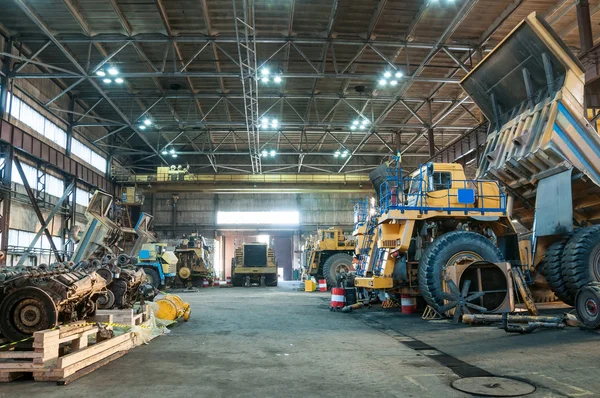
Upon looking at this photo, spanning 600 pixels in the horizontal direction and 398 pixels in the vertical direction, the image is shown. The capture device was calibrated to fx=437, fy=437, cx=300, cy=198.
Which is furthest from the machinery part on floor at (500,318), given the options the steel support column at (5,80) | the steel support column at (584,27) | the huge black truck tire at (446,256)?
A: the steel support column at (5,80)

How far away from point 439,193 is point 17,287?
842 cm

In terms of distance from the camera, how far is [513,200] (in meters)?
→ 10.7

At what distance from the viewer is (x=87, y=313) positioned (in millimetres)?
7102

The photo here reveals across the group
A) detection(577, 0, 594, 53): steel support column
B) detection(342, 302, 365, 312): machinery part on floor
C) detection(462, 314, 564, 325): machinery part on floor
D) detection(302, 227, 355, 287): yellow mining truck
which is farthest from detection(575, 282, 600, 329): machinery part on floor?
detection(302, 227, 355, 287): yellow mining truck

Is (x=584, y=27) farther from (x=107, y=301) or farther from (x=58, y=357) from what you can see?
(x=58, y=357)

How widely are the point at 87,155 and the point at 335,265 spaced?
16767 millimetres

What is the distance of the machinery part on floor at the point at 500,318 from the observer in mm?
7270

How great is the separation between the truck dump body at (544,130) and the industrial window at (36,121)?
717 inches

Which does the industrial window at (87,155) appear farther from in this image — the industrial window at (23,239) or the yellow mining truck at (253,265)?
the yellow mining truck at (253,265)

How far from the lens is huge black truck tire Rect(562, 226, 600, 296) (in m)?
8.09

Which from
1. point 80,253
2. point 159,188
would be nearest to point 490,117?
point 80,253

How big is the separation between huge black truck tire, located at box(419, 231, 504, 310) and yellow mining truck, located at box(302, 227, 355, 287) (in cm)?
1099

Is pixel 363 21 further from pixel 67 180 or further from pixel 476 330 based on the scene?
pixel 67 180

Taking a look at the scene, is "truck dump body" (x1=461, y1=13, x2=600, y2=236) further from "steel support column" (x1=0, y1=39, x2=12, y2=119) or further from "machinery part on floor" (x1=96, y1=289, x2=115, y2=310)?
"steel support column" (x1=0, y1=39, x2=12, y2=119)
